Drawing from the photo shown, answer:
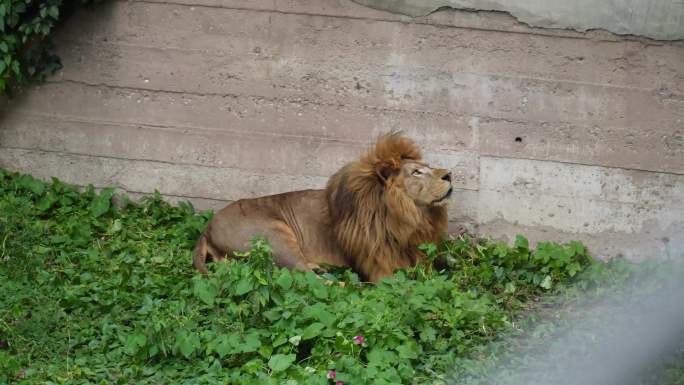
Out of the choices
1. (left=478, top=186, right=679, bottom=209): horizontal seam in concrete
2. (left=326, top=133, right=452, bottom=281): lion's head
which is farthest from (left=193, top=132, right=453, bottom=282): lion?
(left=478, top=186, right=679, bottom=209): horizontal seam in concrete

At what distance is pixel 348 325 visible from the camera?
4688mm

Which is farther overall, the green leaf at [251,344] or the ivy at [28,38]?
the ivy at [28,38]

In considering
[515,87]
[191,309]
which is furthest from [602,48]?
[191,309]

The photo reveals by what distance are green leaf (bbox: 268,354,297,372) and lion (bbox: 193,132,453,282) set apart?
4.16 feet

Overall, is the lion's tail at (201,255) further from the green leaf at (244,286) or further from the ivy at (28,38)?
the ivy at (28,38)

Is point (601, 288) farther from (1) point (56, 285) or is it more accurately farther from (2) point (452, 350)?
(1) point (56, 285)

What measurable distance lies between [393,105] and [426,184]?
0.69m

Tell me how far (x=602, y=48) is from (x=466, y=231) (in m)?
1.39

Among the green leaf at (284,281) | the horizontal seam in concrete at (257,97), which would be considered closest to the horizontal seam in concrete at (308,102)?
the horizontal seam in concrete at (257,97)

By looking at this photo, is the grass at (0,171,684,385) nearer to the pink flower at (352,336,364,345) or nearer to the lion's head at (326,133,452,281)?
the pink flower at (352,336,364,345)

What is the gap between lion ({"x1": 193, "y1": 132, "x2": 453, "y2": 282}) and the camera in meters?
5.81

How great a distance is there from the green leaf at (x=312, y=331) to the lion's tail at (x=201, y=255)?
1.22 metres

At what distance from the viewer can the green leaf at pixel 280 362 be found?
4.43 metres

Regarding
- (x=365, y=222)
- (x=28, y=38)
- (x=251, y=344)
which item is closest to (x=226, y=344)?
(x=251, y=344)
